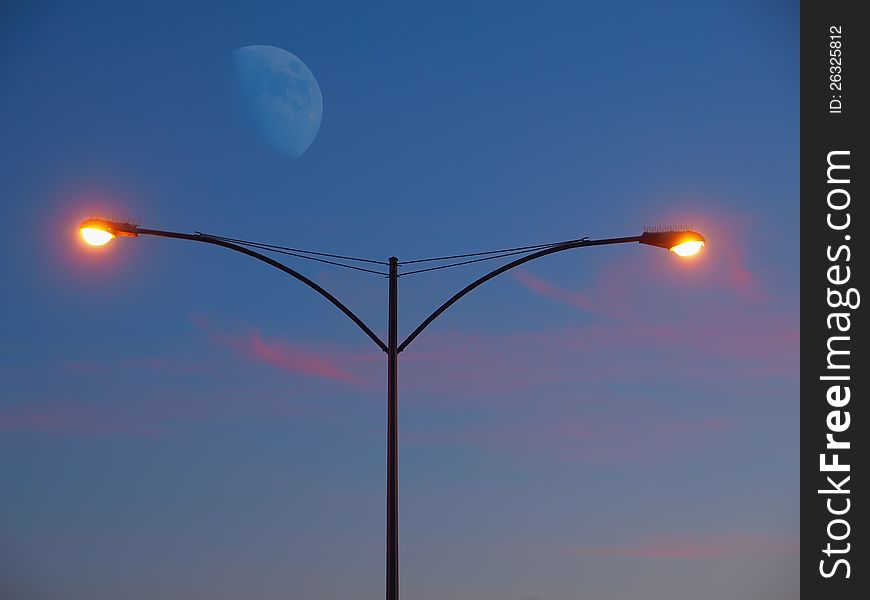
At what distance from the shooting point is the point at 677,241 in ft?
51.9

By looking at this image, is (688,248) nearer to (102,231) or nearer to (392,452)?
(392,452)

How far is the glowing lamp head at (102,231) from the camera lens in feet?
50.7

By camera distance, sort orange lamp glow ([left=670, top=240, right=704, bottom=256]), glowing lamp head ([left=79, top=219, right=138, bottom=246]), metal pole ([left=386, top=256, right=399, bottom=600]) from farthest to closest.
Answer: orange lamp glow ([left=670, top=240, right=704, bottom=256]) → glowing lamp head ([left=79, top=219, right=138, bottom=246]) → metal pole ([left=386, top=256, right=399, bottom=600])

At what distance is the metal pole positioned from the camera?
14578mm

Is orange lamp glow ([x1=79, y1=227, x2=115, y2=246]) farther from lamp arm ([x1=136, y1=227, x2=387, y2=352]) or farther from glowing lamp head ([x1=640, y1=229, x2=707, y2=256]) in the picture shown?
glowing lamp head ([x1=640, y1=229, x2=707, y2=256])

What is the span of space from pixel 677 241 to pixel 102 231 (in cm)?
753

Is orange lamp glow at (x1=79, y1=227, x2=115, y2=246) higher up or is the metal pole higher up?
orange lamp glow at (x1=79, y1=227, x2=115, y2=246)

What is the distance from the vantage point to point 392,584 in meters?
14.5

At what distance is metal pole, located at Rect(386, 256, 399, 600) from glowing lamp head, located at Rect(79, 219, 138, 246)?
3.47 metres

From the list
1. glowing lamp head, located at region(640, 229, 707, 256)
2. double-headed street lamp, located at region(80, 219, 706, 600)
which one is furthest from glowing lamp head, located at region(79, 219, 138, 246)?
glowing lamp head, located at region(640, 229, 707, 256)

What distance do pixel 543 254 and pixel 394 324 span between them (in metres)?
2.44

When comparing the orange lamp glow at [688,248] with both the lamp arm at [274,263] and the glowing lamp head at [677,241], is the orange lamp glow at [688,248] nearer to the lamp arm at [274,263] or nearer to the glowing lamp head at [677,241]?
the glowing lamp head at [677,241]
